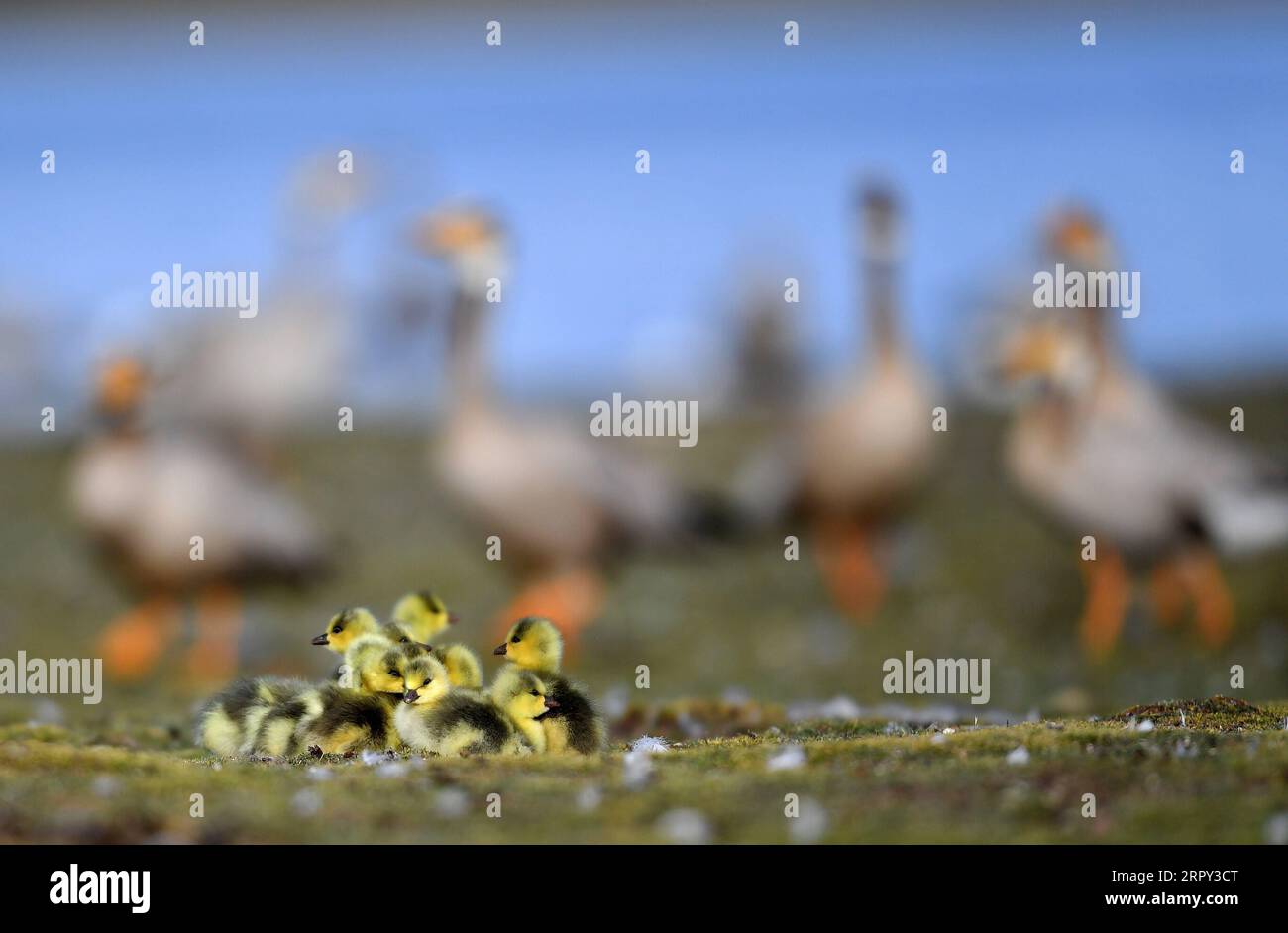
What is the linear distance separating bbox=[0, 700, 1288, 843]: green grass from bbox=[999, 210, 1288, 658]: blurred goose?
5797 mm

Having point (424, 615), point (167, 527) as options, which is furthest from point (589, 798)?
point (167, 527)

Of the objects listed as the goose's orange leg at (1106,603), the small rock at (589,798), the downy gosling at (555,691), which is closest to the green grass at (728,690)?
the small rock at (589,798)

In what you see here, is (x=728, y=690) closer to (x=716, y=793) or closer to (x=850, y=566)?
(x=850, y=566)

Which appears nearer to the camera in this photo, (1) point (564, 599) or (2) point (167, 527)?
(2) point (167, 527)

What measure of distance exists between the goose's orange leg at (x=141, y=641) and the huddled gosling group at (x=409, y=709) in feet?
20.1

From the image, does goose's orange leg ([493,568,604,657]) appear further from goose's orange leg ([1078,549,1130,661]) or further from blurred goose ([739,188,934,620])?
goose's orange leg ([1078,549,1130,661])

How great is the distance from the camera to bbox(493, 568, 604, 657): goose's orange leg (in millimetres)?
11484

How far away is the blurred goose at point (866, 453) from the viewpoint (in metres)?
12.9

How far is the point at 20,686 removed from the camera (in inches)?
400

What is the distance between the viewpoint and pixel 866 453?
12914mm

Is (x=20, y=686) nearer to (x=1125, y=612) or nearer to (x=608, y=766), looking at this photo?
(x=608, y=766)

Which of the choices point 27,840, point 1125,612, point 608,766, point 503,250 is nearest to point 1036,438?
point 1125,612

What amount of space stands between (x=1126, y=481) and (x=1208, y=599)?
1.24 meters
